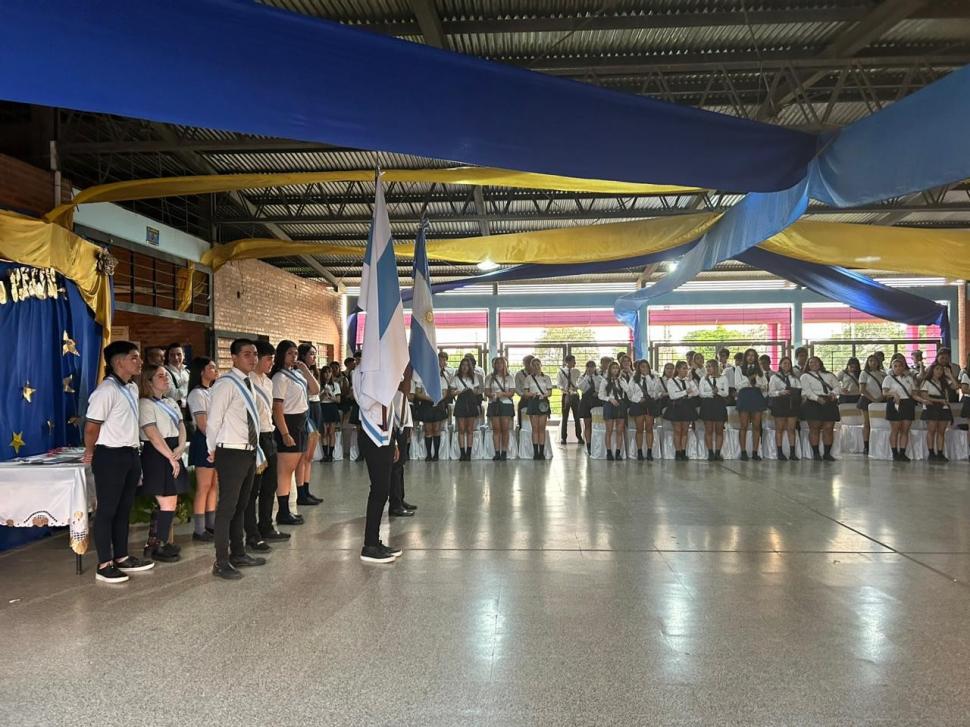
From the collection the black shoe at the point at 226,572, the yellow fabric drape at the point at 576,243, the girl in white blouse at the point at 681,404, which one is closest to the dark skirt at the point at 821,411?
the girl in white blouse at the point at 681,404

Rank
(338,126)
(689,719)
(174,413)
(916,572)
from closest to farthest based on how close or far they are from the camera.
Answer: (689,719) → (338,126) → (916,572) → (174,413)

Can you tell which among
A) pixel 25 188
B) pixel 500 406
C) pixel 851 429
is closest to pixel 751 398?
pixel 851 429

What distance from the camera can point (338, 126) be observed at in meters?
3.37

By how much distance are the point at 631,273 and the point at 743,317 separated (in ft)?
10.7

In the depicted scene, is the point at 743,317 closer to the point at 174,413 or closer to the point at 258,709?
the point at 174,413

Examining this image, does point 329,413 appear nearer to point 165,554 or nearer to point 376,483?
point 165,554

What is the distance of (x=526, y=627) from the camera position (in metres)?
3.22

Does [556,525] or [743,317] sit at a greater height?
[743,317]

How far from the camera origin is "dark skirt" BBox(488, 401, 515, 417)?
31.1 feet

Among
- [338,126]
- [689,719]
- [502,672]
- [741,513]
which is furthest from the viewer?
[741,513]

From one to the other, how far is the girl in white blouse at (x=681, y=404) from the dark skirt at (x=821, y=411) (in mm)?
1441

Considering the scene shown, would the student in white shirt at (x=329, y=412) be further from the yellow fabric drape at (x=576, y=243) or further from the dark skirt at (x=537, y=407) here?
the dark skirt at (x=537, y=407)

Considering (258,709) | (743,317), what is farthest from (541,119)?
(743,317)

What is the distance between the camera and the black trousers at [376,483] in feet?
14.5
